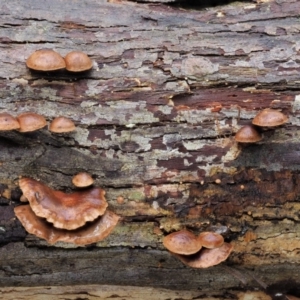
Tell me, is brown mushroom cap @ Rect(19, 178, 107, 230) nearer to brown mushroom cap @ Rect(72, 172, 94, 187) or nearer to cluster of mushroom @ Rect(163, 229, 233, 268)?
brown mushroom cap @ Rect(72, 172, 94, 187)

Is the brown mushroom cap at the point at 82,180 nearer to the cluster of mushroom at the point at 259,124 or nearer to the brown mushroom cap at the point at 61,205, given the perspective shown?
the brown mushroom cap at the point at 61,205

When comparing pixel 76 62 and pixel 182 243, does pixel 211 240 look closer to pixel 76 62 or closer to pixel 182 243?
pixel 182 243

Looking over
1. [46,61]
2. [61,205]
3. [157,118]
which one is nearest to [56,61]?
[46,61]

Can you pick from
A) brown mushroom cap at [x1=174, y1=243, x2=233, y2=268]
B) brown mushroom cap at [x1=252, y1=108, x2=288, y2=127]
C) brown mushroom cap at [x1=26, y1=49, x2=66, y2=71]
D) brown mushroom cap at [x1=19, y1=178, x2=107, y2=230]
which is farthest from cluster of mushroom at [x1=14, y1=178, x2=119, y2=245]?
brown mushroom cap at [x1=252, y1=108, x2=288, y2=127]

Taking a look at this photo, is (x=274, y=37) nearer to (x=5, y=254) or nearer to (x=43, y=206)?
(x=43, y=206)

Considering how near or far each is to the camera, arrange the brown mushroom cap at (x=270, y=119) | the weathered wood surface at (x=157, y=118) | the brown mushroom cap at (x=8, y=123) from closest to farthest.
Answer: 1. the brown mushroom cap at (x=8, y=123)
2. the brown mushroom cap at (x=270, y=119)
3. the weathered wood surface at (x=157, y=118)

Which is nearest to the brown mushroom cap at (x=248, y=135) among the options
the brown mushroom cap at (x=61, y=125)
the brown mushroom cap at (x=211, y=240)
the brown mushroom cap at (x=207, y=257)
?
the brown mushroom cap at (x=211, y=240)
